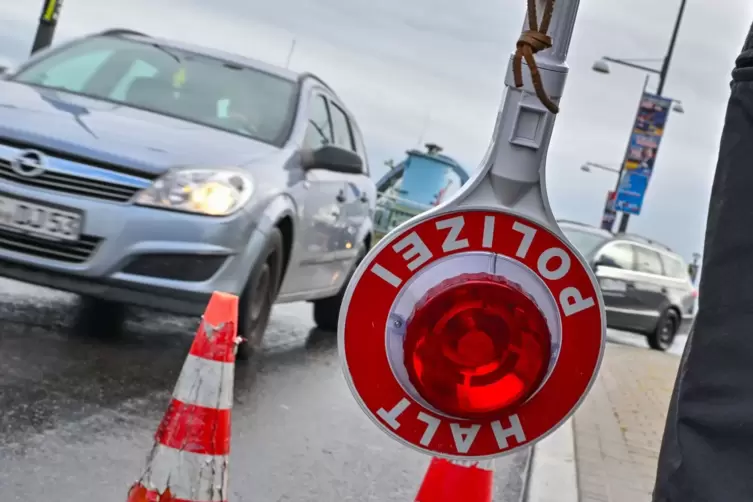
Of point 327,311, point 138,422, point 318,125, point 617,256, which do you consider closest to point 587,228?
point 617,256

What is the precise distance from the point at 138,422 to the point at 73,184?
1.41 m

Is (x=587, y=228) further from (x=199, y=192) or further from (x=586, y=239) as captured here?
(x=199, y=192)

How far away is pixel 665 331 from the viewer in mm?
18719

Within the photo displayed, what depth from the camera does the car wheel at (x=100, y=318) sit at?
6723 mm

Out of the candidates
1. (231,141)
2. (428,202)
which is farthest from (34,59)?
(428,202)

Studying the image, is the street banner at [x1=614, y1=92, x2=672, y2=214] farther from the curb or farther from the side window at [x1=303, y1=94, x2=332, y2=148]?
the curb

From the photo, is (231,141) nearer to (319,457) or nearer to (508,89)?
(319,457)

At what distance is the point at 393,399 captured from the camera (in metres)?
1.67

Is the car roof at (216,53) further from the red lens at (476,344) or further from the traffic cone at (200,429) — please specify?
the red lens at (476,344)

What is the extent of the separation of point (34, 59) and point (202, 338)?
4588mm

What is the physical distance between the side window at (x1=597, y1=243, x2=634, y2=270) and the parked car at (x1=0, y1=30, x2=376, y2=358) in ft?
34.3

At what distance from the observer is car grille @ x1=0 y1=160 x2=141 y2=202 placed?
5754mm

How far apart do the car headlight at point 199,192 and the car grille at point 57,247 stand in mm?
321

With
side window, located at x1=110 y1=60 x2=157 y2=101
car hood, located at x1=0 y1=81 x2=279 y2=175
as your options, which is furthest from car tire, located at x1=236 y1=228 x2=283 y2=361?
side window, located at x1=110 y1=60 x2=157 y2=101
